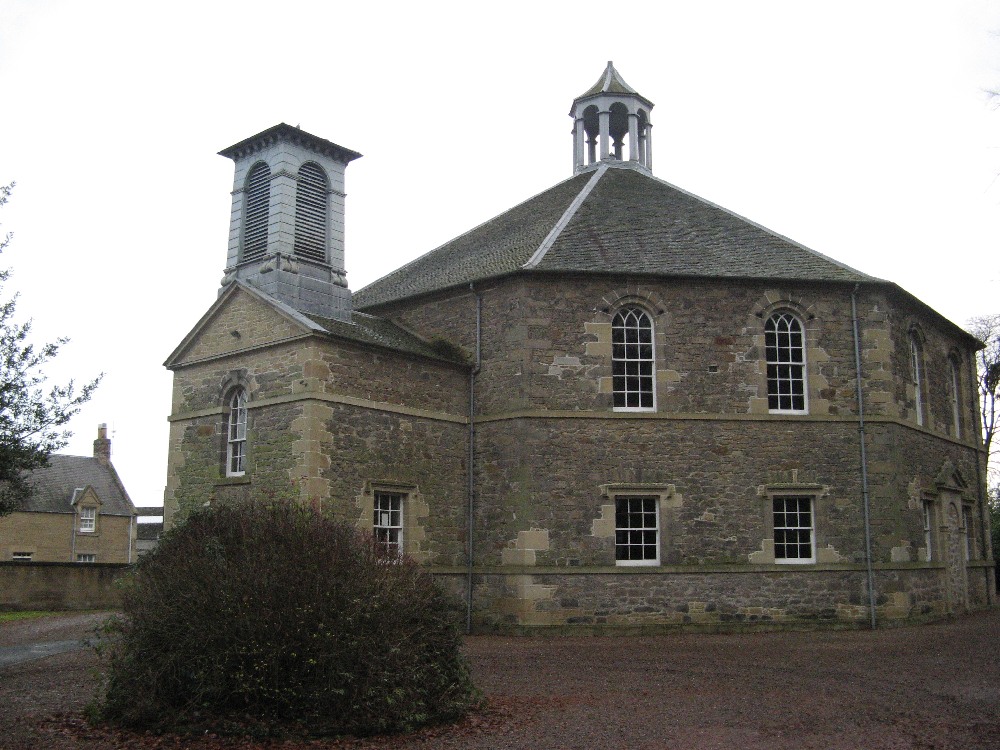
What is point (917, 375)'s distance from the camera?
24484 millimetres

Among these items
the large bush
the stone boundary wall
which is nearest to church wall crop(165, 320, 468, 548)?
the stone boundary wall

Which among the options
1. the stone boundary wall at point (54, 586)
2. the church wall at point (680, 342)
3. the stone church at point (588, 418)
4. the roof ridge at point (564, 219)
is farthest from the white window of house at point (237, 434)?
the roof ridge at point (564, 219)

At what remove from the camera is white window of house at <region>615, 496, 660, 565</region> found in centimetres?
2061

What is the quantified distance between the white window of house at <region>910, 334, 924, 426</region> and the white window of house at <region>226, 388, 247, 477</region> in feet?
52.0

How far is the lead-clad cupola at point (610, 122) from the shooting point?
28375 millimetres

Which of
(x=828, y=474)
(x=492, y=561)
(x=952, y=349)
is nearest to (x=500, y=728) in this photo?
(x=492, y=561)

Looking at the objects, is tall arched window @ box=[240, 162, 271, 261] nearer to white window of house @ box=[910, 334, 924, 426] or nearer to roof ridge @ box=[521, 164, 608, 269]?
roof ridge @ box=[521, 164, 608, 269]

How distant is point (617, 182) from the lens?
2661 cm

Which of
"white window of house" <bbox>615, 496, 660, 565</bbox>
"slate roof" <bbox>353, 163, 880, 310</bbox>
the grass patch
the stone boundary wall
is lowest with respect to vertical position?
the grass patch

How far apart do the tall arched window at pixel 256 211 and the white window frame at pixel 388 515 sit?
6612mm

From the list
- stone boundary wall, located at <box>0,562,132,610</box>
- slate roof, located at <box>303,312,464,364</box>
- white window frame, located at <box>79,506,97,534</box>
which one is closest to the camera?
slate roof, located at <box>303,312,464,364</box>

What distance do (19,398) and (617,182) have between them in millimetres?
16518

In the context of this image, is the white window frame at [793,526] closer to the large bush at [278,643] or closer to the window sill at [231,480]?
the window sill at [231,480]

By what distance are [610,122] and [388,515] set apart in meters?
14.9
